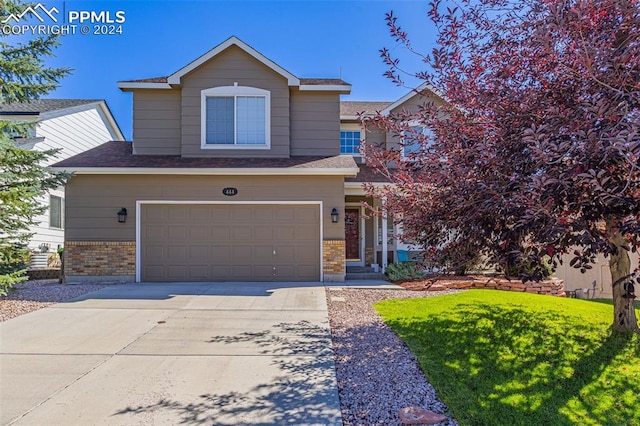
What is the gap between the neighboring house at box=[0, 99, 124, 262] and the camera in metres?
14.7

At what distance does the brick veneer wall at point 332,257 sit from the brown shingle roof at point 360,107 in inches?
226

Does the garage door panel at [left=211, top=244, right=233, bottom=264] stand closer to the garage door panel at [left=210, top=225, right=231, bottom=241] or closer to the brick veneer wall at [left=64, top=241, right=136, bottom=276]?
the garage door panel at [left=210, top=225, right=231, bottom=241]

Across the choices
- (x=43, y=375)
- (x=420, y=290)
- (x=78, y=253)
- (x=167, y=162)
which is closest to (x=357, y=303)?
(x=420, y=290)

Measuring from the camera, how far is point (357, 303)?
29.8 feet

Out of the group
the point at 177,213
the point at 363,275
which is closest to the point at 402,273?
the point at 363,275

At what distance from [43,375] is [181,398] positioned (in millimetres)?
1889

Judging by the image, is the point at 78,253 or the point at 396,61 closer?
the point at 396,61

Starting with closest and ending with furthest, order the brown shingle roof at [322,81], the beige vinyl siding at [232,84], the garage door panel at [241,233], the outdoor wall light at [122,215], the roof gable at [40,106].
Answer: the outdoor wall light at [122,215], the garage door panel at [241,233], the beige vinyl siding at [232,84], the brown shingle roof at [322,81], the roof gable at [40,106]

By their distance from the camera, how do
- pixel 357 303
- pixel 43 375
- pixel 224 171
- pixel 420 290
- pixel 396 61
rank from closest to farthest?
pixel 43 375
pixel 396 61
pixel 357 303
pixel 420 290
pixel 224 171

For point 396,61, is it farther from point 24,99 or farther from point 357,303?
point 24,99

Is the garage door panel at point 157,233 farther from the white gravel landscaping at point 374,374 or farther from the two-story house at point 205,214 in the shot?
the white gravel landscaping at point 374,374

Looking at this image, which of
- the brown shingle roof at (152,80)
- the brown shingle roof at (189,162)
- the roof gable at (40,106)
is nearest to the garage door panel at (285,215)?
the brown shingle roof at (189,162)

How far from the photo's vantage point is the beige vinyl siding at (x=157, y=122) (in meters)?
13.1

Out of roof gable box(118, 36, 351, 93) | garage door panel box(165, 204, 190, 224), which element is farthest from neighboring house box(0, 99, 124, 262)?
garage door panel box(165, 204, 190, 224)
